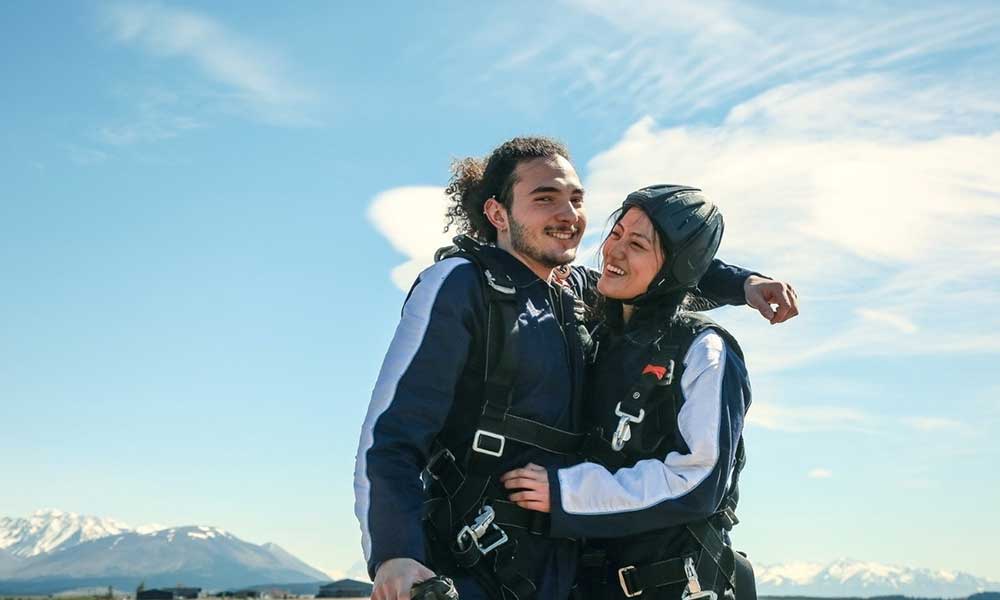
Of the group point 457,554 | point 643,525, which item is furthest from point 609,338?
point 457,554

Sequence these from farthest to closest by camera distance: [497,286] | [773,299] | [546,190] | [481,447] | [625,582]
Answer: [773,299] < [546,190] < [497,286] < [625,582] < [481,447]

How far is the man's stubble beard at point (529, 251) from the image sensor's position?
620 centimetres

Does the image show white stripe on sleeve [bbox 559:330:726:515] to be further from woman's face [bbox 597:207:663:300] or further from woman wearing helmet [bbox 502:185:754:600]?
woman's face [bbox 597:207:663:300]

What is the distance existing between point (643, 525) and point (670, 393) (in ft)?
2.43

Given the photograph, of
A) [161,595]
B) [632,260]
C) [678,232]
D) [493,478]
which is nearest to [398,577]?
[493,478]

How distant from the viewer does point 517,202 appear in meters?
6.38

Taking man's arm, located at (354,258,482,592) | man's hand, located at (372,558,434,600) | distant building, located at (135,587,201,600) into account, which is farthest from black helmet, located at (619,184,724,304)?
distant building, located at (135,587,201,600)

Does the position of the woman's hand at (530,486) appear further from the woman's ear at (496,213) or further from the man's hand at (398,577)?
the woman's ear at (496,213)

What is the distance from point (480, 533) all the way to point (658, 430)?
45.2 inches

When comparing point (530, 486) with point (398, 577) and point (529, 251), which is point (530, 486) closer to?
point (398, 577)

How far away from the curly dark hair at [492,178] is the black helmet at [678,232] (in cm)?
78

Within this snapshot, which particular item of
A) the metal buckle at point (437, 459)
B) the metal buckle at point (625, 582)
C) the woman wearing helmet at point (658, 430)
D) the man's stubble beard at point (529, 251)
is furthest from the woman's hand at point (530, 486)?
the man's stubble beard at point (529, 251)

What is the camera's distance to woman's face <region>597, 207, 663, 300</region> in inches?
Answer: 236

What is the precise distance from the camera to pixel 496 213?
6.54 meters
